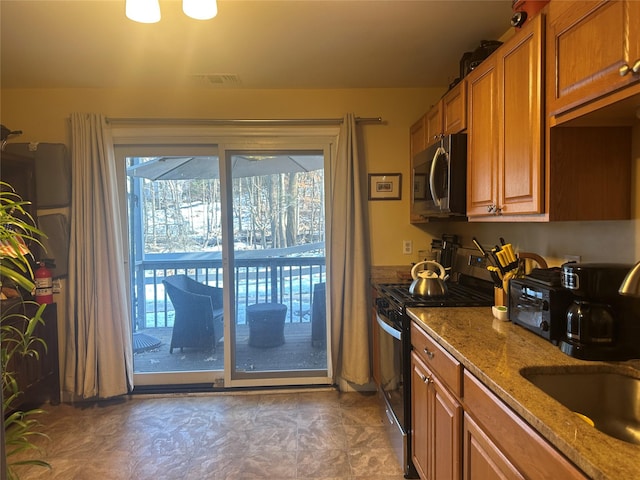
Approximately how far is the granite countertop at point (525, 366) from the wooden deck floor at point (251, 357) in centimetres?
149

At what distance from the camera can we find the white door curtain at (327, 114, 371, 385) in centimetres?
294

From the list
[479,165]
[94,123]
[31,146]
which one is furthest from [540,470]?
[31,146]

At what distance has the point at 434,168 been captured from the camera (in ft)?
7.04

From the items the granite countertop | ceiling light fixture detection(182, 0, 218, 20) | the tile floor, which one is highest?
ceiling light fixture detection(182, 0, 218, 20)

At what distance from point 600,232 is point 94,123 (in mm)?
3237

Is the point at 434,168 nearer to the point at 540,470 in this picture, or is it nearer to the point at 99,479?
the point at 540,470

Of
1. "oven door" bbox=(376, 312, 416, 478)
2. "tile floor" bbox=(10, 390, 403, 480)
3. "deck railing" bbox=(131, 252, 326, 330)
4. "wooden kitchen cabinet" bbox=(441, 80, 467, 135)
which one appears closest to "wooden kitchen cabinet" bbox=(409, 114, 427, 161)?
"wooden kitchen cabinet" bbox=(441, 80, 467, 135)

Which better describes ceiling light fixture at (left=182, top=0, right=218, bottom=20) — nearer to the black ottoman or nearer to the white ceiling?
the white ceiling

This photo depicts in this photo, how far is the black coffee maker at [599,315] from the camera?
121 centimetres

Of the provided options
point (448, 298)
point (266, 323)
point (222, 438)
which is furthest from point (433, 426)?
point (266, 323)

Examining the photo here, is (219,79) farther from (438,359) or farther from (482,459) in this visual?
(482,459)

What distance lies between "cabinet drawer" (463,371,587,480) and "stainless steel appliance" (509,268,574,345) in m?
0.37

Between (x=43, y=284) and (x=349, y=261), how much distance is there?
227 centimetres

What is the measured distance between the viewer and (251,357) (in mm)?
3195
